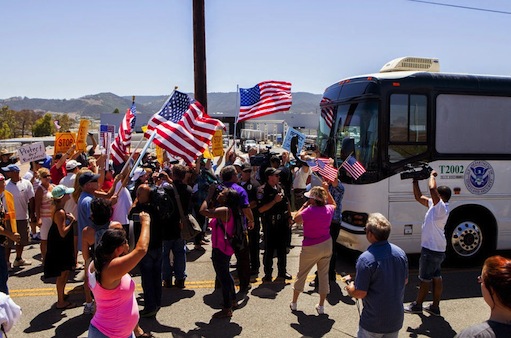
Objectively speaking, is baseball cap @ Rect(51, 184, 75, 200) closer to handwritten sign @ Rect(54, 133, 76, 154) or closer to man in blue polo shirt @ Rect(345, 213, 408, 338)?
man in blue polo shirt @ Rect(345, 213, 408, 338)

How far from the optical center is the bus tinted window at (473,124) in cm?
741

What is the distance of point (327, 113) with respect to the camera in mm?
8383

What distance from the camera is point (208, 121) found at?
24.0 feet

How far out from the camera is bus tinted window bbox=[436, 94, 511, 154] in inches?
292

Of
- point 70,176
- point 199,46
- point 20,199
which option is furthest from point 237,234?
point 199,46

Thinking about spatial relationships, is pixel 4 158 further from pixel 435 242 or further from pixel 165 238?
pixel 435 242

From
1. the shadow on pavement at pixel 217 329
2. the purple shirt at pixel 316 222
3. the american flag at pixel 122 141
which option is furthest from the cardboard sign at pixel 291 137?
the shadow on pavement at pixel 217 329

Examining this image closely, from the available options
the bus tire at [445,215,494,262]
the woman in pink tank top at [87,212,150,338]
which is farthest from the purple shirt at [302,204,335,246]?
the bus tire at [445,215,494,262]

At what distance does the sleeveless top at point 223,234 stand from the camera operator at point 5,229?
95.4 inches

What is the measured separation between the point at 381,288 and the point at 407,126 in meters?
4.23

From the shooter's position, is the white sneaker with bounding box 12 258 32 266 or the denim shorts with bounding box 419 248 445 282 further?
the white sneaker with bounding box 12 258 32 266

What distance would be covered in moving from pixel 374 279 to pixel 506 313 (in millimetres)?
1337

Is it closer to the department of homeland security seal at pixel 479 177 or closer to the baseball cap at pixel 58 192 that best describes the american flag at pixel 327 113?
the department of homeland security seal at pixel 479 177

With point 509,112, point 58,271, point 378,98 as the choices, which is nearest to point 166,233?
point 58,271
